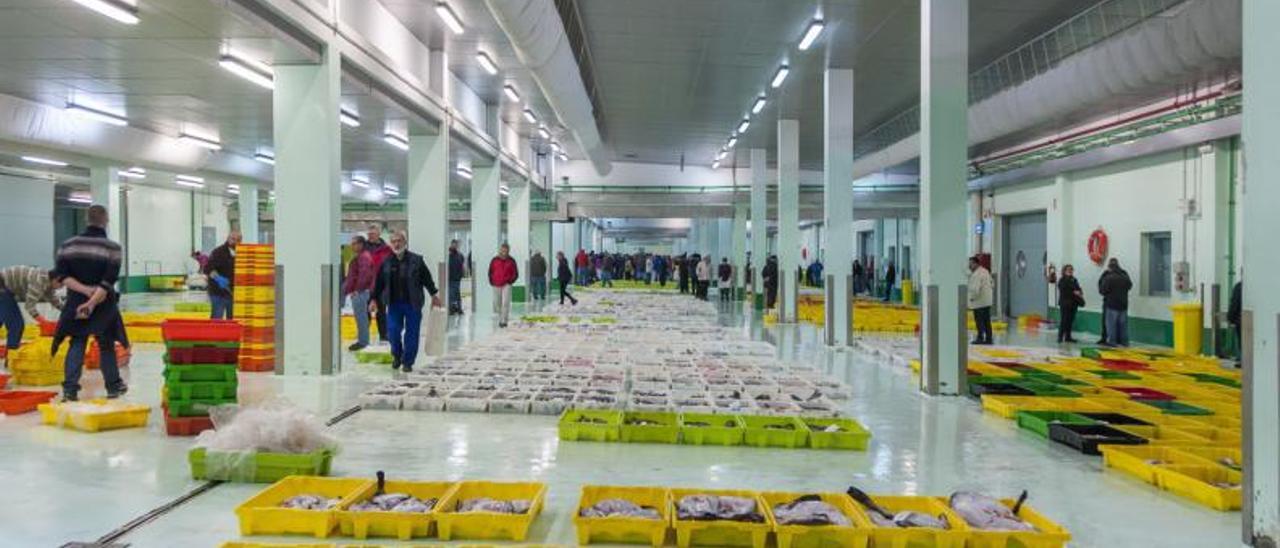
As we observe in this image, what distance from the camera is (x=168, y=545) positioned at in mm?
4020

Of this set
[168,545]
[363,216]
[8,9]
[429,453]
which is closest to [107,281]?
[429,453]

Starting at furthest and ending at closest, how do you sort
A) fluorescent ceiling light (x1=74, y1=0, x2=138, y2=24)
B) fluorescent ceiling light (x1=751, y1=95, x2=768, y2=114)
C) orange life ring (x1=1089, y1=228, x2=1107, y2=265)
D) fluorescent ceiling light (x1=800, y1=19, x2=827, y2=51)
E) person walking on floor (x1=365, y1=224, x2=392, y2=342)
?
1. fluorescent ceiling light (x1=751, y1=95, x2=768, y2=114)
2. orange life ring (x1=1089, y1=228, x2=1107, y2=265)
3. fluorescent ceiling light (x1=800, y1=19, x2=827, y2=51)
4. person walking on floor (x1=365, y1=224, x2=392, y2=342)
5. fluorescent ceiling light (x1=74, y1=0, x2=138, y2=24)

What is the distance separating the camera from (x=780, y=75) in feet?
50.9

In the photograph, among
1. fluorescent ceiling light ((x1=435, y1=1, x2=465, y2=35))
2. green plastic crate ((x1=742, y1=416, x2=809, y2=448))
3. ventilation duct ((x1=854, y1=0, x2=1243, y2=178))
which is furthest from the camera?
fluorescent ceiling light ((x1=435, y1=1, x2=465, y2=35))

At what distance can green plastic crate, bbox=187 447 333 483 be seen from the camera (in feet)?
16.6

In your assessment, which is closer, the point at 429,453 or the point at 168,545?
the point at 168,545

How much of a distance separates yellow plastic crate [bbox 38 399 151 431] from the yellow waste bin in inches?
547

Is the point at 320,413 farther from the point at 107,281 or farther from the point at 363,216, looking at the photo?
the point at 363,216

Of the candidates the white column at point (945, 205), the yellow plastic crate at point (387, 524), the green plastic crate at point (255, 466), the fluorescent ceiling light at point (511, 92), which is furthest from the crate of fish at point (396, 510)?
the fluorescent ceiling light at point (511, 92)

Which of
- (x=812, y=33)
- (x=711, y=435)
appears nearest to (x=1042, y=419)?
(x=711, y=435)

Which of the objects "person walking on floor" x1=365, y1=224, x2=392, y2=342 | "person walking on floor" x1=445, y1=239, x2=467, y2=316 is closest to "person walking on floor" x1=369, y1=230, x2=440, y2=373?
"person walking on floor" x1=365, y1=224, x2=392, y2=342

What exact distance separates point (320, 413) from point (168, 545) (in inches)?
138

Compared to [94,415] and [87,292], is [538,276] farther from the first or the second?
[94,415]

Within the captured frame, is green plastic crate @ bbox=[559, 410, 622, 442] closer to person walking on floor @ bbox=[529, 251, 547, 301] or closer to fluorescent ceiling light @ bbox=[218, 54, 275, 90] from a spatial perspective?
fluorescent ceiling light @ bbox=[218, 54, 275, 90]
